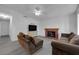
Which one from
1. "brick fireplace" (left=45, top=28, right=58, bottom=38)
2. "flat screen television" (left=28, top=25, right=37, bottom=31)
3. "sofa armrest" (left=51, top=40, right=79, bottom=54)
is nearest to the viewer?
"sofa armrest" (left=51, top=40, right=79, bottom=54)

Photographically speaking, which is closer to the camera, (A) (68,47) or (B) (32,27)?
(A) (68,47)

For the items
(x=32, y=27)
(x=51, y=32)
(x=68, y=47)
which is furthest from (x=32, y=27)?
(x=68, y=47)

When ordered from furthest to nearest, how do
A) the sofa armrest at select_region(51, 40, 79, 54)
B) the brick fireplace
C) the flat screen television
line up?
the flat screen television, the brick fireplace, the sofa armrest at select_region(51, 40, 79, 54)

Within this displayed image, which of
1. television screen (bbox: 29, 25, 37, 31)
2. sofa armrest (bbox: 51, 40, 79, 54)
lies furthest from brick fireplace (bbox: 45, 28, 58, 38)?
sofa armrest (bbox: 51, 40, 79, 54)

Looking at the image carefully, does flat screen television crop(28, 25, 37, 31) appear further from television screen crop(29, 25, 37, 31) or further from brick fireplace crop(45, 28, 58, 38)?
brick fireplace crop(45, 28, 58, 38)

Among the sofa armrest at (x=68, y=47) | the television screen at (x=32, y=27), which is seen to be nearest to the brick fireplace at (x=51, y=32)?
the television screen at (x=32, y=27)

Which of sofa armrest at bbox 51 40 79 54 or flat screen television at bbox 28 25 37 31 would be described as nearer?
sofa armrest at bbox 51 40 79 54

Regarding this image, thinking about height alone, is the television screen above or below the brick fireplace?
above

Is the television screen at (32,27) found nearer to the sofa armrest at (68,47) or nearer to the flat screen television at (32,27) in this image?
the flat screen television at (32,27)

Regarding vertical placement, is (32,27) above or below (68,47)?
above

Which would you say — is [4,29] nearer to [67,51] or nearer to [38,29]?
[38,29]

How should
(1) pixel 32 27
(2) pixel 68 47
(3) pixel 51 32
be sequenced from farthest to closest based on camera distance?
(1) pixel 32 27 < (3) pixel 51 32 < (2) pixel 68 47

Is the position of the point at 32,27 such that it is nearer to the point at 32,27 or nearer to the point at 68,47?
the point at 32,27
